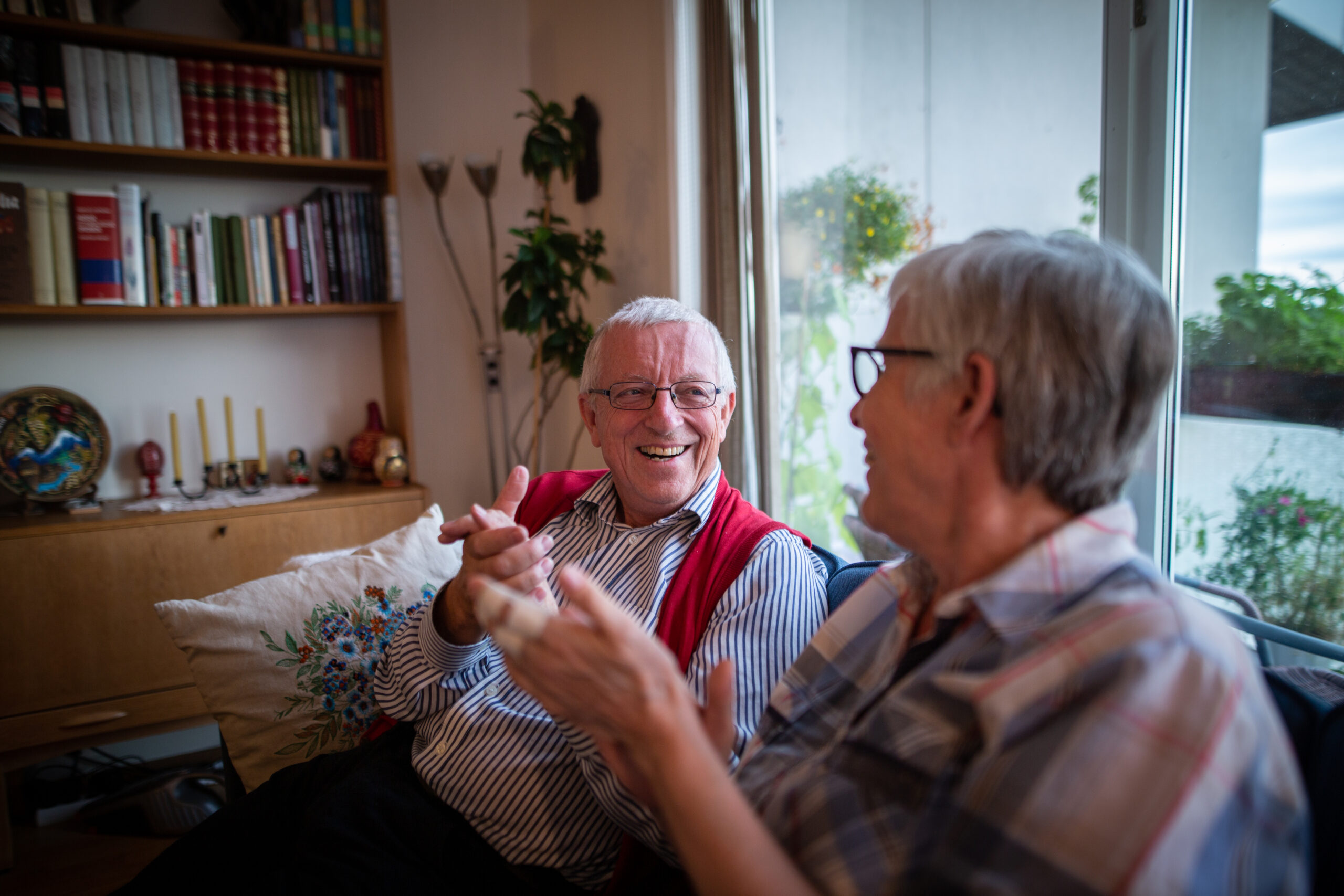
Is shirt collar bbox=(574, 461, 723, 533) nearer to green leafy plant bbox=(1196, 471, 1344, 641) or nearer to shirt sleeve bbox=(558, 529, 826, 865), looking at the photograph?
shirt sleeve bbox=(558, 529, 826, 865)

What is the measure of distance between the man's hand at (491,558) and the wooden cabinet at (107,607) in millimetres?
1579

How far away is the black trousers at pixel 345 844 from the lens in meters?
1.08

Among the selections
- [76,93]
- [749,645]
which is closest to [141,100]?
[76,93]

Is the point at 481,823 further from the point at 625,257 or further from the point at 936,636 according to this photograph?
the point at 625,257

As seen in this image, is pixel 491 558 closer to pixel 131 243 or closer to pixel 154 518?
pixel 154 518

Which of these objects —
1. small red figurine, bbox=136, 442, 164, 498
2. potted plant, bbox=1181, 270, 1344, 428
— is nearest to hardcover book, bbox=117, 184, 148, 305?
small red figurine, bbox=136, 442, 164, 498

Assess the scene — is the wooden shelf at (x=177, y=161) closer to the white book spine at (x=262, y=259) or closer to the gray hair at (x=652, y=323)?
the white book spine at (x=262, y=259)

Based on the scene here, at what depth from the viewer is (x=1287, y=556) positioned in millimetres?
1311

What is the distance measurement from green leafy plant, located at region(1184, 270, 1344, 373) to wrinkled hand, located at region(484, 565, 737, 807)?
1.10 meters

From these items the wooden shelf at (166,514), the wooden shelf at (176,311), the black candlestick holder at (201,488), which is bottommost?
the wooden shelf at (166,514)

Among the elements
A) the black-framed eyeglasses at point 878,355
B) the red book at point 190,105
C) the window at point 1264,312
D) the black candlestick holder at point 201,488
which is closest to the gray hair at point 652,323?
the black-framed eyeglasses at point 878,355

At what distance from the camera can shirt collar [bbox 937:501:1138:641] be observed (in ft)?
2.29

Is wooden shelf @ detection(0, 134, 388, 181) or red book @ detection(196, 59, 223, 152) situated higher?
red book @ detection(196, 59, 223, 152)

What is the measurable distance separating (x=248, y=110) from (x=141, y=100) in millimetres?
301
